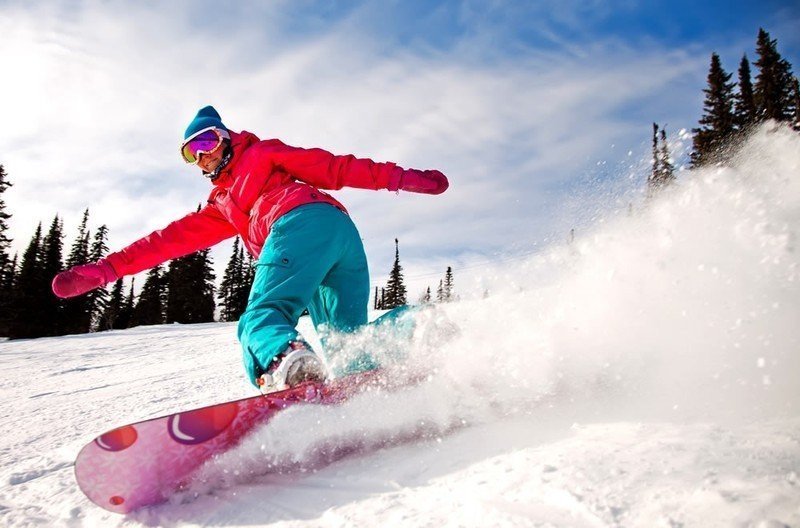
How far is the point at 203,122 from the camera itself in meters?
3.08

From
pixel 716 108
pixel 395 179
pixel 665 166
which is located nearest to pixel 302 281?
pixel 395 179

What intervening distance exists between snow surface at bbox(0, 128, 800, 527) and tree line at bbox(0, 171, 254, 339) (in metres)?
34.3

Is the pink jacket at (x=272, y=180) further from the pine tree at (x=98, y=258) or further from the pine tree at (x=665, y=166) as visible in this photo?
the pine tree at (x=98, y=258)

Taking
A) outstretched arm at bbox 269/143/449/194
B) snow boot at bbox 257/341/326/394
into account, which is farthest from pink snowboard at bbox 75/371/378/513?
outstretched arm at bbox 269/143/449/194

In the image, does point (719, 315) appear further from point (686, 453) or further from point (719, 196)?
point (686, 453)

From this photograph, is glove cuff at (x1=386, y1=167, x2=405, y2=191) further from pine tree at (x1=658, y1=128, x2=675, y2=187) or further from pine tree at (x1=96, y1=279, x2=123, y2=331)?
pine tree at (x1=96, y1=279, x2=123, y2=331)

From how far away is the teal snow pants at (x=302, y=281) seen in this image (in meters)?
2.08

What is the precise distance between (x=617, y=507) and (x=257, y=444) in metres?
1.38

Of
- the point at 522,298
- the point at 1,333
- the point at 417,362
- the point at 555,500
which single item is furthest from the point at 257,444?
the point at 1,333

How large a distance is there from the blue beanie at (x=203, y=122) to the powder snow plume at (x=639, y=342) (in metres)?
2.05

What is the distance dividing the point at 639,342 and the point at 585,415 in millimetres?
605

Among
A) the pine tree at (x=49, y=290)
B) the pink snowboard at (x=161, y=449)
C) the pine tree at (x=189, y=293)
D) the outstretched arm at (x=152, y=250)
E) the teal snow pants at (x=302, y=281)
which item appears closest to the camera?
the pink snowboard at (x=161, y=449)

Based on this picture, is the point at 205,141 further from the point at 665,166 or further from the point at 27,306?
the point at 27,306

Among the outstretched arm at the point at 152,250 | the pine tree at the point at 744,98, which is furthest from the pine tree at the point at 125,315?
the pine tree at the point at 744,98
